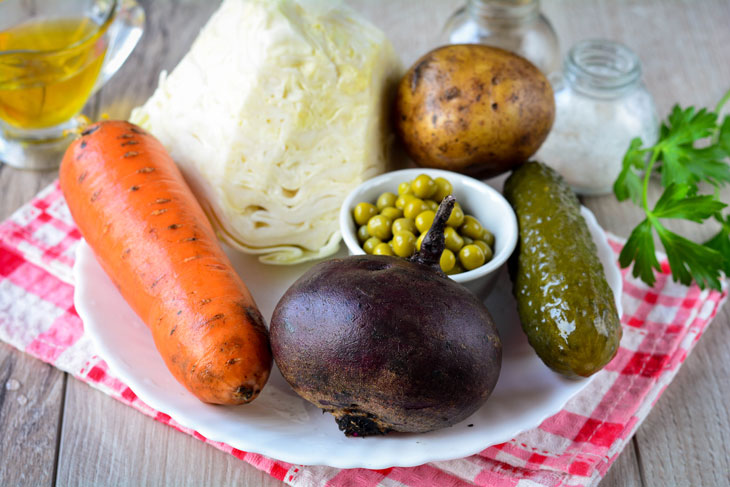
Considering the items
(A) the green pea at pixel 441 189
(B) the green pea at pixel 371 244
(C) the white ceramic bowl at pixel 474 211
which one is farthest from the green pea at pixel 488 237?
(B) the green pea at pixel 371 244

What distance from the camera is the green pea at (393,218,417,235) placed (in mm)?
1590

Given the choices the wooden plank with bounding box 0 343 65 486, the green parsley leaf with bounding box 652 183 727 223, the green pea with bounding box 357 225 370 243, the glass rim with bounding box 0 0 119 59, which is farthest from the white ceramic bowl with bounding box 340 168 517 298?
the glass rim with bounding box 0 0 119 59

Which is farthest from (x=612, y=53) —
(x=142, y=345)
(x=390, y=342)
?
(x=142, y=345)

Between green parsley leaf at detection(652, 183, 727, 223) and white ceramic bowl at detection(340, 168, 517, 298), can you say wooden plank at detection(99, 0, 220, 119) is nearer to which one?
white ceramic bowl at detection(340, 168, 517, 298)

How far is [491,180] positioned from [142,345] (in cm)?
106

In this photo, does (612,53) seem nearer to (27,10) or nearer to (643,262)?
(643,262)

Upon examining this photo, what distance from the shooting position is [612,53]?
2.28m

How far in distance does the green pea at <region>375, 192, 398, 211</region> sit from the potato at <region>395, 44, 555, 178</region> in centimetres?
20

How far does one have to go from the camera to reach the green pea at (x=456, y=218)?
1.63m

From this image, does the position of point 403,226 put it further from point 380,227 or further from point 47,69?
point 47,69

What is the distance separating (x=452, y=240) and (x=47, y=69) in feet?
4.23

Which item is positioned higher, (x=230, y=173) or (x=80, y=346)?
(x=230, y=173)

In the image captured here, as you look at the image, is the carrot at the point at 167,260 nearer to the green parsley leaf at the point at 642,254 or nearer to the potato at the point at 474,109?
the potato at the point at 474,109

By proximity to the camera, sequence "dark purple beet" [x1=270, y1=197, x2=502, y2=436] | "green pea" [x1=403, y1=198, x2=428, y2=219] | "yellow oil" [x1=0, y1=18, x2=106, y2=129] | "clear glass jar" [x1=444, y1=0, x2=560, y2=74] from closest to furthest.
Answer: "dark purple beet" [x1=270, y1=197, x2=502, y2=436], "green pea" [x1=403, y1=198, x2=428, y2=219], "yellow oil" [x1=0, y1=18, x2=106, y2=129], "clear glass jar" [x1=444, y1=0, x2=560, y2=74]
